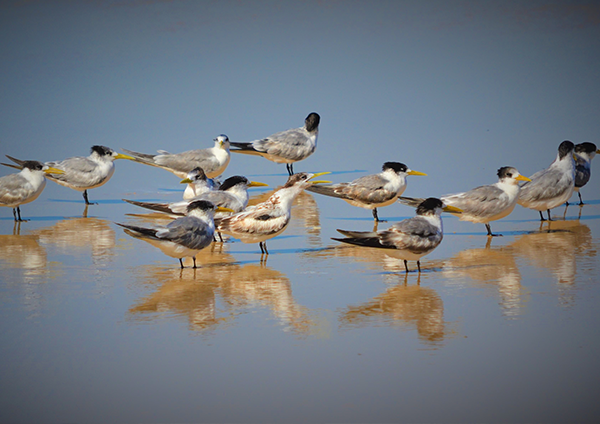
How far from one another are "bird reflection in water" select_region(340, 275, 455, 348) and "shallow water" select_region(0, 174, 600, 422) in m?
0.02

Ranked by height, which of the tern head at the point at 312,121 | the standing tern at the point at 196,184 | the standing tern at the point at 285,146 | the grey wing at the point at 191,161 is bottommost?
the standing tern at the point at 196,184

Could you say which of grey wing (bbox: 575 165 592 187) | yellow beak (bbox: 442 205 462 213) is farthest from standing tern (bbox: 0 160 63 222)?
grey wing (bbox: 575 165 592 187)

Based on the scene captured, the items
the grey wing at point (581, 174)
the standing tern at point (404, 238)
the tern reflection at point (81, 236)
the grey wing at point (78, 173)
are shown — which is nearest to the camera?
the standing tern at point (404, 238)

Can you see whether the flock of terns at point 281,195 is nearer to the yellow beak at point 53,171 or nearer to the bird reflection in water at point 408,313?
the yellow beak at point 53,171

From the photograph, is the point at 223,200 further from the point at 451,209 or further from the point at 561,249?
the point at 561,249

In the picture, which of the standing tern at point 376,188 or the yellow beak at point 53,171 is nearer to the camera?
the standing tern at point 376,188

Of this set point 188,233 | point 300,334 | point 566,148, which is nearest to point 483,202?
point 566,148

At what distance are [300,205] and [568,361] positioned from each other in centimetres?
616

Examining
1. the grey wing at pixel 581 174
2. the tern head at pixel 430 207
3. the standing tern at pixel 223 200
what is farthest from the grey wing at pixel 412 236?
the grey wing at pixel 581 174

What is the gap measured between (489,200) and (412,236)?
7.00 feet

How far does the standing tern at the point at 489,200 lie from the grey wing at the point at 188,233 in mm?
2609

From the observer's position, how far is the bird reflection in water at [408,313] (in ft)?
14.5

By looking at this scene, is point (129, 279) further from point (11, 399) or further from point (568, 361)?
point (568, 361)

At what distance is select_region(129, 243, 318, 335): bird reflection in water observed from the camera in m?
4.69
